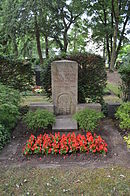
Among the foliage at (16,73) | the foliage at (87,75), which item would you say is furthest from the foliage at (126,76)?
the foliage at (16,73)

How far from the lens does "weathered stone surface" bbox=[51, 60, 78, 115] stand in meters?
4.02

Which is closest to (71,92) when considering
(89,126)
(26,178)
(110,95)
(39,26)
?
(89,126)

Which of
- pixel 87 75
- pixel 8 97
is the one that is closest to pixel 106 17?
pixel 87 75

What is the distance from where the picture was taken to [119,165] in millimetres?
2613

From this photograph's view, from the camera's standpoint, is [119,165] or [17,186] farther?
[119,165]

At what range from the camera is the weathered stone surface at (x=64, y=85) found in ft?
13.2

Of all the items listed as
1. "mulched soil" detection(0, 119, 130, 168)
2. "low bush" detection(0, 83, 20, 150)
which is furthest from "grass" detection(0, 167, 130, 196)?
"low bush" detection(0, 83, 20, 150)

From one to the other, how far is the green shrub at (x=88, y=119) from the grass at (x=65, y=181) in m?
1.16

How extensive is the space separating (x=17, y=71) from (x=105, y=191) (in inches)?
171

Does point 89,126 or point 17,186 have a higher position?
point 89,126

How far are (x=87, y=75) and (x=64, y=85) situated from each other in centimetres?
101

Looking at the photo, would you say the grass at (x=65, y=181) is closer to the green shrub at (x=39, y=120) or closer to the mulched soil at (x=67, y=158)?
the mulched soil at (x=67, y=158)

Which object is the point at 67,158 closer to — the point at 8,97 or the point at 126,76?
the point at 8,97

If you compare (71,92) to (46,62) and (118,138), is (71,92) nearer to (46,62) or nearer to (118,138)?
(46,62)
